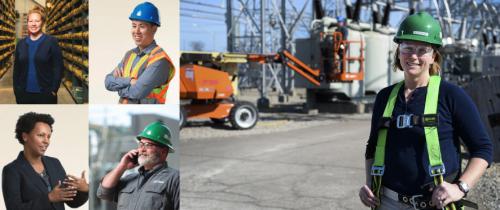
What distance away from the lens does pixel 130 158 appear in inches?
121

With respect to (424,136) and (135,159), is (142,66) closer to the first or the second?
(135,159)

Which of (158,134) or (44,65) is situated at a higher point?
(44,65)

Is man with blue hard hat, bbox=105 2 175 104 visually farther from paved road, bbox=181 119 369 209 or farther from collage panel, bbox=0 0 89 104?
paved road, bbox=181 119 369 209

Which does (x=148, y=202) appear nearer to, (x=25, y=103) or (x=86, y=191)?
(x=86, y=191)

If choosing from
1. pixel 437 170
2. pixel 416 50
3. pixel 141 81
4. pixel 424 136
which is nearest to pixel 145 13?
pixel 141 81

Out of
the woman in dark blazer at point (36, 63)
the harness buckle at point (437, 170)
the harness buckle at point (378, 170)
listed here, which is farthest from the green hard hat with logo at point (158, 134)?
the harness buckle at point (437, 170)

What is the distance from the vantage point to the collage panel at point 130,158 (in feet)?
10.1

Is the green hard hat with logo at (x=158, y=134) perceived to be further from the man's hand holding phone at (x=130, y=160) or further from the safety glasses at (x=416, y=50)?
the safety glasses at (x=416, y=50)

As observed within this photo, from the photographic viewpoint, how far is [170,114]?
125 inches

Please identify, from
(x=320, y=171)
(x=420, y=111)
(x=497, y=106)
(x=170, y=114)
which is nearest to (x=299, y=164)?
(x=320, y=171)

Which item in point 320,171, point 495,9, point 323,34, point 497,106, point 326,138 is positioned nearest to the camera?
point 497,106

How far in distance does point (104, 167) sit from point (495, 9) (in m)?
39.7

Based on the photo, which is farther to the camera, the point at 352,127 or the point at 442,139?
the point at 352,127

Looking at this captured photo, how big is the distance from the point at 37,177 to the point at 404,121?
193 cm
